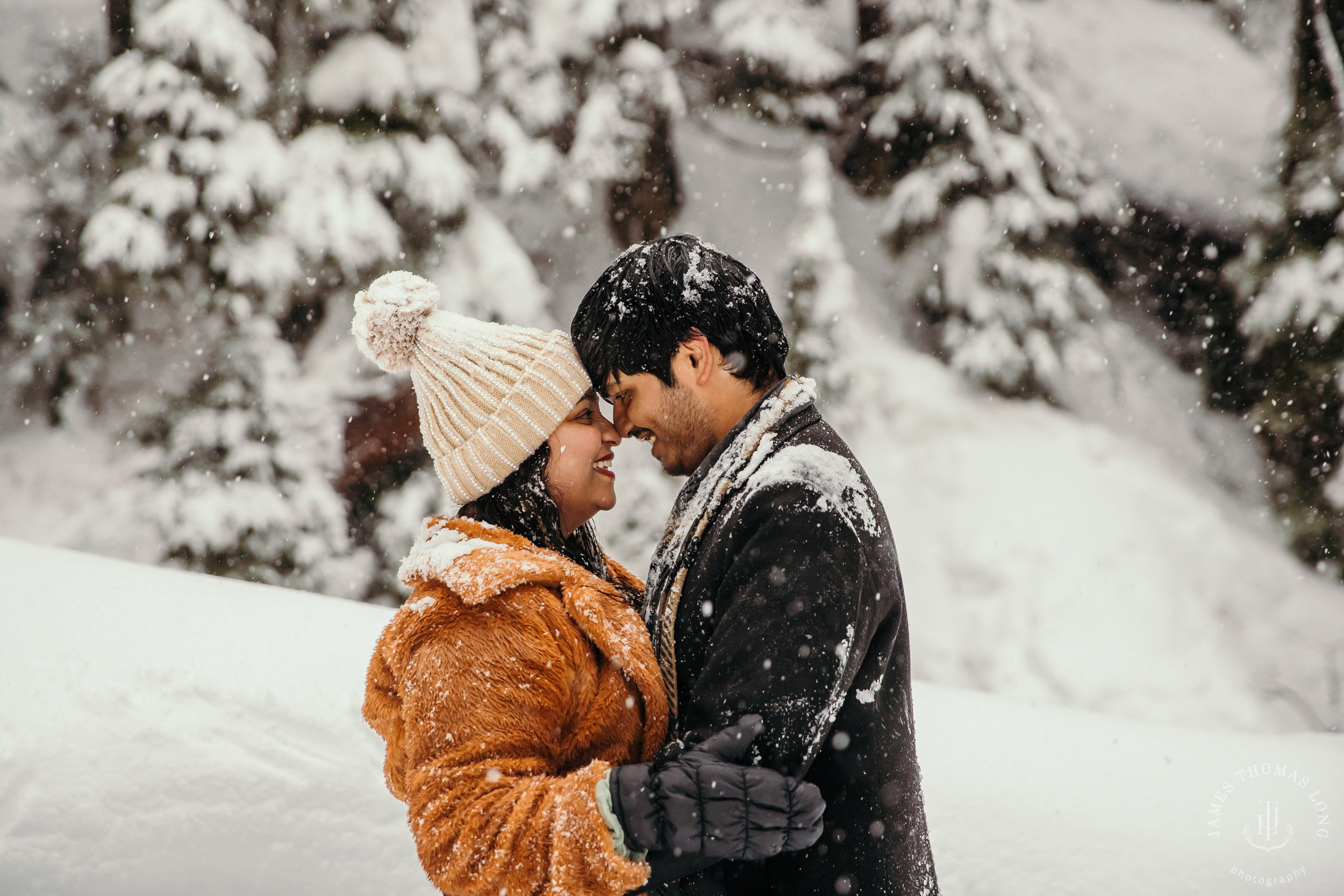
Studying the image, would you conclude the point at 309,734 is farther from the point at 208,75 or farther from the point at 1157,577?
the point at 1157,577

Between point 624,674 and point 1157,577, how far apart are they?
8617mm

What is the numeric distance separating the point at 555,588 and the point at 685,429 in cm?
48

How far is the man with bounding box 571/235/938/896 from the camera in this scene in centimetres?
155

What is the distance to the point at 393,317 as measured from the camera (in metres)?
1.98

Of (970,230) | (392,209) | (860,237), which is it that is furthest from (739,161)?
(392,209)

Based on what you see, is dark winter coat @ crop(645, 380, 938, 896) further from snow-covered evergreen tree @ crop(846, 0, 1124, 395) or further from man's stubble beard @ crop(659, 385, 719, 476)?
snow-covered evergreen tree @ crop(846, 0, 1124, 395)

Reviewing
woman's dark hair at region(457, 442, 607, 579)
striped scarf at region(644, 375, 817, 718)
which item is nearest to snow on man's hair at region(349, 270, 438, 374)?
woman's dark hair at region(457, 442, 607, 579)

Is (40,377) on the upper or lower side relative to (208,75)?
lower

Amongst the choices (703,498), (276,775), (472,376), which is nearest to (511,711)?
(703,498)

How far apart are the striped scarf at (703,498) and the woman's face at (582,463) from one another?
0.23 meters

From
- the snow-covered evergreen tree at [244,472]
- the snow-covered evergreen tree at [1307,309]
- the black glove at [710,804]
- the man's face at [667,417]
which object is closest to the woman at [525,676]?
the black glove at [710,804]

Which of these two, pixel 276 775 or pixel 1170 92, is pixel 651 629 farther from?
pixel 1170 92

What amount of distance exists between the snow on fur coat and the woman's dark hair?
0.19m

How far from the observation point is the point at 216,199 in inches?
262
